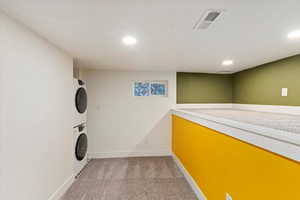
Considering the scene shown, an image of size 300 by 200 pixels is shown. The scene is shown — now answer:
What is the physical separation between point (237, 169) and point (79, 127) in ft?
8.42

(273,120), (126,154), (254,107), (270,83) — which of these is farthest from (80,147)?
(270,83)

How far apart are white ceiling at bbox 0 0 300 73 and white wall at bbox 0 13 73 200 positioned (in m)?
0.22

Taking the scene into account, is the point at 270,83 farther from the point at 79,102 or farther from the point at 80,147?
the point at 80,147

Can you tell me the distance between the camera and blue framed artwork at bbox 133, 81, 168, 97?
3730 millimetres

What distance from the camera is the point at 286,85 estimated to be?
2.51 meters

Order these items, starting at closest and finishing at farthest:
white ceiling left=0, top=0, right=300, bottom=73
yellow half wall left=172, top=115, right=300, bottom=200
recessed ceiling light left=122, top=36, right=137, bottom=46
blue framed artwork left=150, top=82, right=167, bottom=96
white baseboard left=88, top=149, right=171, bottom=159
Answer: yellow half wall left=172, top=115, right=300, bottom=200 → white ceiling left=0, top=0, right=300, bottom=73 → recessed ceiling light left=122, top=36, right=137, bottom=46 → white baseboard left=88, top=149, right=171, bottom=159 → blue framed artwork left=150, top=82, right=167, bottom=96

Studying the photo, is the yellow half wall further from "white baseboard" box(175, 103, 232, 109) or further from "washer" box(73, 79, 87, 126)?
"washer" box(73, 79, 87, 126)

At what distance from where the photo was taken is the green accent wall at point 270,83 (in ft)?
7.86

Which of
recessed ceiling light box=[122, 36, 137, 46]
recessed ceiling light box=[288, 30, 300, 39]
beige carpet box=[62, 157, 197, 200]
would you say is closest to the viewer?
recessed ceiling light box=[288, 30, 300, 39]

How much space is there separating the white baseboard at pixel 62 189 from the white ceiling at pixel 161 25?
194cm

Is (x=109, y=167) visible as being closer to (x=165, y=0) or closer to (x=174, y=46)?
(x=174, y=46)

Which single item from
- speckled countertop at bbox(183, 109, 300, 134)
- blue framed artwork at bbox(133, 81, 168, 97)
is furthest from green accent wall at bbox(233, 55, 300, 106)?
blue framed artwork at bbox(133, 81, 168, 97)

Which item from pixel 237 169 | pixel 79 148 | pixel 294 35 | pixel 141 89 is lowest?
pixel 79 148

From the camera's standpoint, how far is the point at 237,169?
1.29 m
